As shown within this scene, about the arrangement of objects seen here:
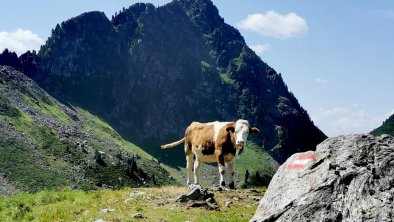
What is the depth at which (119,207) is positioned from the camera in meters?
19.7

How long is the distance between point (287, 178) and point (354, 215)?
304 cm

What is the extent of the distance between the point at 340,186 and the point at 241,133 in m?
11.8

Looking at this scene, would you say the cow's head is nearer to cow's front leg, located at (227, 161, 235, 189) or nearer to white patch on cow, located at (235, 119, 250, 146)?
white patch on cow, located at (235, 119, 250, 146)

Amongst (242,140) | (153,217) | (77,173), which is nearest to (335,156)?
(153,217)

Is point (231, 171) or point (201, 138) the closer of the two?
point (231, 171)

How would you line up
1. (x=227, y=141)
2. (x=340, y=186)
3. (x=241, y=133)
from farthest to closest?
(x=227, y=141)
(x=241, y=133)
(x=340, y=186)

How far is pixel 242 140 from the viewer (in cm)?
2283

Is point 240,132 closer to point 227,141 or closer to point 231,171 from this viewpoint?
point 227,141

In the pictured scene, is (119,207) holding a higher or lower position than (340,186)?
lower

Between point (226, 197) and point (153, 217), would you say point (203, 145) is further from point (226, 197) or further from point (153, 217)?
point (153, 217)

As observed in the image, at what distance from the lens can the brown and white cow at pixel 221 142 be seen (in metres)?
23.7

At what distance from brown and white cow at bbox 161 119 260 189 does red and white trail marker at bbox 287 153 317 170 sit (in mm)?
8536

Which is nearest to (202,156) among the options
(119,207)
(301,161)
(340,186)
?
(119,207)

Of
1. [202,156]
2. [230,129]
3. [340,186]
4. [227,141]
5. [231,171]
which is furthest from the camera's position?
[202,156]
